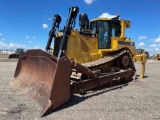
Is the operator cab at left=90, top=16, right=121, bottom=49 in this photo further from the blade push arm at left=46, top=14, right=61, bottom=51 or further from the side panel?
the blade push arm at left=46, top=14, right=61, bottom=51

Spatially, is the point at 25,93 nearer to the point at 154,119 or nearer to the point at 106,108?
the point at 106,108

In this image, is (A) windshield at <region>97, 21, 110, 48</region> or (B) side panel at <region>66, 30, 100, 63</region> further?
(A) windshield at <region>97, 21, 110, 48</region>

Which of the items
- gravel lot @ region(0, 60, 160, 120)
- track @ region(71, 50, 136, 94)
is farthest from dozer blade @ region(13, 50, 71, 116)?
track @ region(71, 50, 136, 94)

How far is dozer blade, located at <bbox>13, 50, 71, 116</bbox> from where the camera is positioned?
5871 millimetres

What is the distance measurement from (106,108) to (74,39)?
152 inches

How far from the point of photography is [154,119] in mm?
5254

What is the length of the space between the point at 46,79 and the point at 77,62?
256 cm

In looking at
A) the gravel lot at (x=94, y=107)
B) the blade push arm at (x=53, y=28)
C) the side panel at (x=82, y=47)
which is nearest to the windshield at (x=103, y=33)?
the side panel at (x=82, y=47)

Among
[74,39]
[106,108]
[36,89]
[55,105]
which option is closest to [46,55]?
[36,89]

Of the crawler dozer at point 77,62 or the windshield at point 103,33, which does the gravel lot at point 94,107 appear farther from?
the windshield at point 103,33

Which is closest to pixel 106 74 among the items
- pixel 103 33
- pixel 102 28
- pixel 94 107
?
pixel 94 107

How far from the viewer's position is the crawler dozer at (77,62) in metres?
6.16

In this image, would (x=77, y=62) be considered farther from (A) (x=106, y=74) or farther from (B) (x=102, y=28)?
(B) (x=102, y=28)

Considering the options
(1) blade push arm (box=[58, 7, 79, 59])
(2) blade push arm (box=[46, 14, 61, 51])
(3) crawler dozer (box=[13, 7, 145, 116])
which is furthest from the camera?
(2) blade push arm (box=[46, 14, 61, 51])
